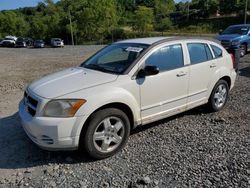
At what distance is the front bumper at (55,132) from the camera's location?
157 inches

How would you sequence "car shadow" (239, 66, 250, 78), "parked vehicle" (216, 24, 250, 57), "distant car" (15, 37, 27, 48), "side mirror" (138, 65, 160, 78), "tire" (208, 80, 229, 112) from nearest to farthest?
"side mirror" (138, 65, 160, 78), "tire" (208, 80, 229, 112), "car shadow" (239, 66, 250, 78), "parked vehicle" (216, 24, 250, 57), "distant car" (15, 37, 27, 48)

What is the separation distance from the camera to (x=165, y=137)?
507cm

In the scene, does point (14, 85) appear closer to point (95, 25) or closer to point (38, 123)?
point (38, 123)

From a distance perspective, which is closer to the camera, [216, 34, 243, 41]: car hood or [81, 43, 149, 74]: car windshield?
[81, 43, 149, 74]: car windshield

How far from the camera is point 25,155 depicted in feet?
15.0

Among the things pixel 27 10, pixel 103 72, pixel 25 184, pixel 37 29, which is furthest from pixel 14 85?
pixel 27 10

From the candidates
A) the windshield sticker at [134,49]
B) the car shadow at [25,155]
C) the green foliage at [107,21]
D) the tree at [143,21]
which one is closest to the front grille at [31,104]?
the car shadow at [25,155]

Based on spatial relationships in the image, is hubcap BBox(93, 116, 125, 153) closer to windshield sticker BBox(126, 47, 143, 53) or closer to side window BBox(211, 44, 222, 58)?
windshield sticker BBox(126, 47, 143, 53)

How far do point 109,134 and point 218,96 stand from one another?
286 cm

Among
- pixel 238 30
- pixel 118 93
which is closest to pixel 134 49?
pixel 118 93

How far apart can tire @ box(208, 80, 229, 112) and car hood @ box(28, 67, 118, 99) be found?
2.42m

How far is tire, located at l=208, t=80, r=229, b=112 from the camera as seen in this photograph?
6.06 meters

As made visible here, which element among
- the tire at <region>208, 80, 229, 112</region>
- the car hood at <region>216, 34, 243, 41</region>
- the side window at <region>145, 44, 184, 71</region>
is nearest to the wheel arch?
the side window at <region>145, 44, 184, 71</region>

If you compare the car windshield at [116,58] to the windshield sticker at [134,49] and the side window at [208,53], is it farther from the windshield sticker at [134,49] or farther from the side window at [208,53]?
the side window at [208,53]
